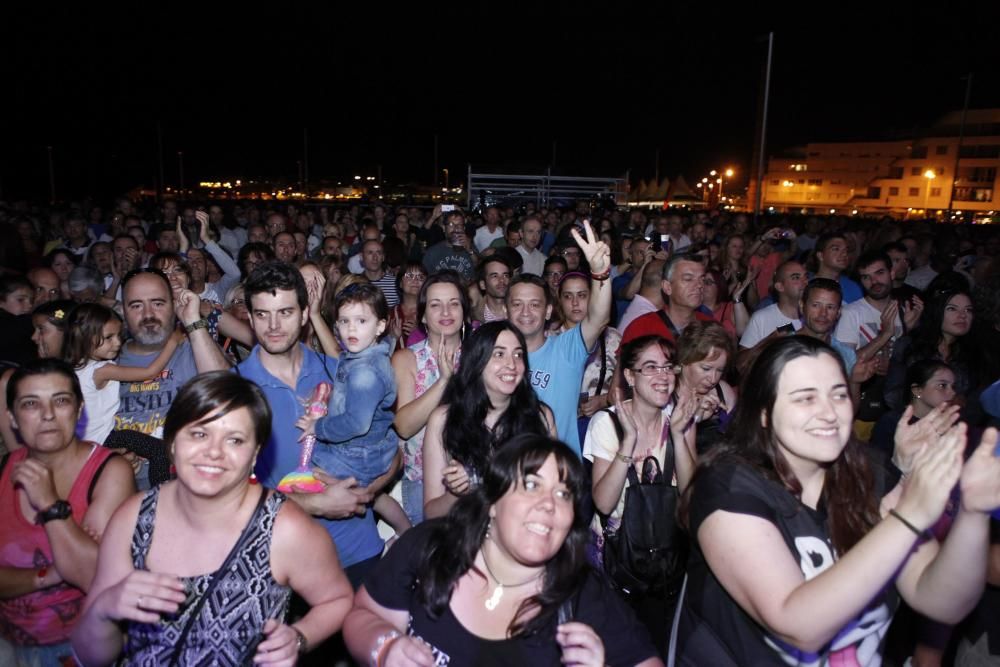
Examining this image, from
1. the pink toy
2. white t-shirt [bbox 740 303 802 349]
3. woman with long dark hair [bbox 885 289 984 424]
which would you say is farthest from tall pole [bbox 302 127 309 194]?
the pink toy

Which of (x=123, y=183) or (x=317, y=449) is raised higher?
(x=123, y=183)

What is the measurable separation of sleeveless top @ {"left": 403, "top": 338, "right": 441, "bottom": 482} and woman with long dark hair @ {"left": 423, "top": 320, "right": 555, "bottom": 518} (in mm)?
402

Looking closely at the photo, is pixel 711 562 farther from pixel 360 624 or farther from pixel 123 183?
pixel 123 183

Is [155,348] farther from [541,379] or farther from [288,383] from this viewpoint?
[541,379]

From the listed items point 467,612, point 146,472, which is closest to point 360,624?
point 467,612

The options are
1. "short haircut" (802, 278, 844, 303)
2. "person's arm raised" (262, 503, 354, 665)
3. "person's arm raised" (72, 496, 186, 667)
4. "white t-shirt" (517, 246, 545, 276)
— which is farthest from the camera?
"white t-shirt" (517, 246, 545, 276)

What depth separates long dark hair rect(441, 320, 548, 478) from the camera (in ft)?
10.4

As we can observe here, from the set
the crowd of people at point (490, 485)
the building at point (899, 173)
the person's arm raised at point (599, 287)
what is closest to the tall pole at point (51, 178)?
the crowd of people at point (490, 485)

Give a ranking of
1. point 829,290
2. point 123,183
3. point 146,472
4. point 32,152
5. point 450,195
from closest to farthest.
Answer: point 146,472, point 829,290, point 32,152, point 450,195, point 123,183

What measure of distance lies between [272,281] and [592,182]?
1897 centimetres

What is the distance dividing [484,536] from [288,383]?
5.46 feet

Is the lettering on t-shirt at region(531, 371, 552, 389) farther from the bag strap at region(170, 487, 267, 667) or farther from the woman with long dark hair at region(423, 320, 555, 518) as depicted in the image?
the bag strap at region(170, 487, 267, 667)

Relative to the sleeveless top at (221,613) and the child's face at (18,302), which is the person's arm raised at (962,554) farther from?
the child's face at (18,302)

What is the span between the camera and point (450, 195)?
35.5 metres
